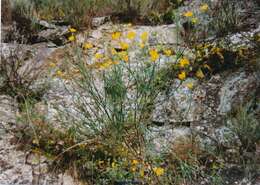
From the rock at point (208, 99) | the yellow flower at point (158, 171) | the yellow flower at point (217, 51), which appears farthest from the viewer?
the yellow flower at point (217, 51)

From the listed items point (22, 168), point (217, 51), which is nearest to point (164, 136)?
point (217, 51)

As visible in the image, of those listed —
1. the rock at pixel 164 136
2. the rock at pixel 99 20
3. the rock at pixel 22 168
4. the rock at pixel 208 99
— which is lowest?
the rock at pixel 22 168

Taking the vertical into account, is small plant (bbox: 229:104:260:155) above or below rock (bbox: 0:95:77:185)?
above

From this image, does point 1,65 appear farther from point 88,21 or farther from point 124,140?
point 124,140

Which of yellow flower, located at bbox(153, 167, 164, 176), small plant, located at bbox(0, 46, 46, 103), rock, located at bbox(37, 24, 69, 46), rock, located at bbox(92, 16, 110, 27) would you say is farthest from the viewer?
rock, located at bbox(92, 16, 110, 27)

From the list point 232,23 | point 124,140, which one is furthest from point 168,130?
point 232,23

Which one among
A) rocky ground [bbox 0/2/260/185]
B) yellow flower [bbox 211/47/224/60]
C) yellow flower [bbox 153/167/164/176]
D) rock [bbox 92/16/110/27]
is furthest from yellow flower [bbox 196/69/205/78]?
rock [bbox 92/16/110/27]

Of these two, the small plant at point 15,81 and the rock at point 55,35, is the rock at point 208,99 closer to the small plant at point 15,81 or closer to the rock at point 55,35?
the small plant at point 15,81

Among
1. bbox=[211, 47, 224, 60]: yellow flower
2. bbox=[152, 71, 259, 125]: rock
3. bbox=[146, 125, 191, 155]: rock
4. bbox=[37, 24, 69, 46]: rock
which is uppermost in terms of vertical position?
bbox=[37, 24, 69, 46]: rock

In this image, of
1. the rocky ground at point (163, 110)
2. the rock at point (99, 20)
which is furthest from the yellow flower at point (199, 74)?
the rock at point (99, 20)

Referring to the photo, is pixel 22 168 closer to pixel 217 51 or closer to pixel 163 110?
pixel 163 110

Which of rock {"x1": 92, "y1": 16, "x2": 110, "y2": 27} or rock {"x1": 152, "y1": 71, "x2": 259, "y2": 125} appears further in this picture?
rock {"x1": 92, "y1": 16, "x2": 110, "y2": 27}

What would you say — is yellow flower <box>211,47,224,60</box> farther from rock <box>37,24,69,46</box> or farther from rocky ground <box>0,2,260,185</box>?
rock <box>37,24,69,46</box>

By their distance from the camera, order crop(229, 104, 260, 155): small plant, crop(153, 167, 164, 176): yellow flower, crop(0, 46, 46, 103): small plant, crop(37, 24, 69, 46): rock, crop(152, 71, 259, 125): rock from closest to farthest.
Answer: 1. crop(153, 167, 164, 176): yellow flower
2. crop(229, 104, 260, 155): small plant
3. crop(152, 71, 259, 125): rock
4. crop(0, 46, 46, 103): small plant
5. crop(37, 24, 69, 46): rock
